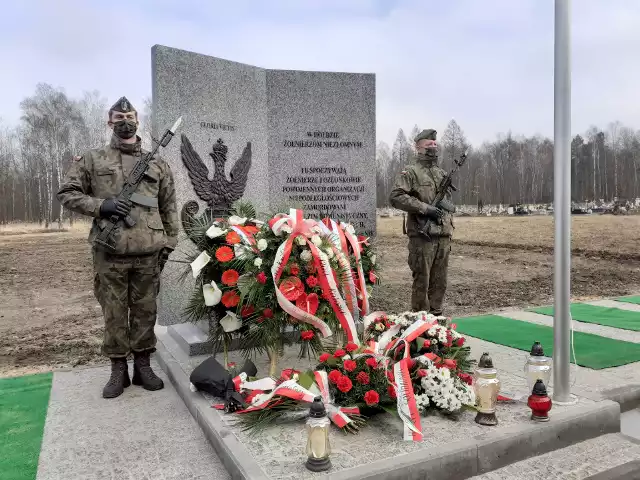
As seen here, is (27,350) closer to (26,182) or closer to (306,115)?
(306,115)

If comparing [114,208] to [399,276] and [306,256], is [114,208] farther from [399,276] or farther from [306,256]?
[399,276]

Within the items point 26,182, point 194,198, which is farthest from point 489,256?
point 26,182

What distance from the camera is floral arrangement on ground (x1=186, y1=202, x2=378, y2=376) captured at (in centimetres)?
305

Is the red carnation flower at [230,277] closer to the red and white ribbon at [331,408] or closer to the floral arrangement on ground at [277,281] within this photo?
the floral arrangement on ground at [277,281]

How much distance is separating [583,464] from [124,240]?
9.73 ft

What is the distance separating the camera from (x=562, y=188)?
2844 mm

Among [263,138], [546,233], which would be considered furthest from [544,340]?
[546,233]

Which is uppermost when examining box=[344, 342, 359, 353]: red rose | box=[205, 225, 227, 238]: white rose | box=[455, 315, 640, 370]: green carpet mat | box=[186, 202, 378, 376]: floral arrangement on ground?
box=[205, 225, 227, 238]: white rose

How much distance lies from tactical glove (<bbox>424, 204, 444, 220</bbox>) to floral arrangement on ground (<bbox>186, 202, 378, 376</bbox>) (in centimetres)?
128

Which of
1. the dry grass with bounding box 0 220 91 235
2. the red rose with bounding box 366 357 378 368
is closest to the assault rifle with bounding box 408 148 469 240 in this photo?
the red rose with bounding box 366 357 378 368

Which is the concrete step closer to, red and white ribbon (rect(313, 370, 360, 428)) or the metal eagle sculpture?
red and white ribbon (rect(313, 370, 360, 428))

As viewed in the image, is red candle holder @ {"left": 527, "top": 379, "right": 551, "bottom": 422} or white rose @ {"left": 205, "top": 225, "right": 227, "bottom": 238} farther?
white rose @ {"left": 205, "top": 225, "right": 227, "bottom": 238}

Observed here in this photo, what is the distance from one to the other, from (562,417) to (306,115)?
13.4 ft

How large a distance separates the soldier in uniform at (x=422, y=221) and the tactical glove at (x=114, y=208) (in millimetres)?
2419
